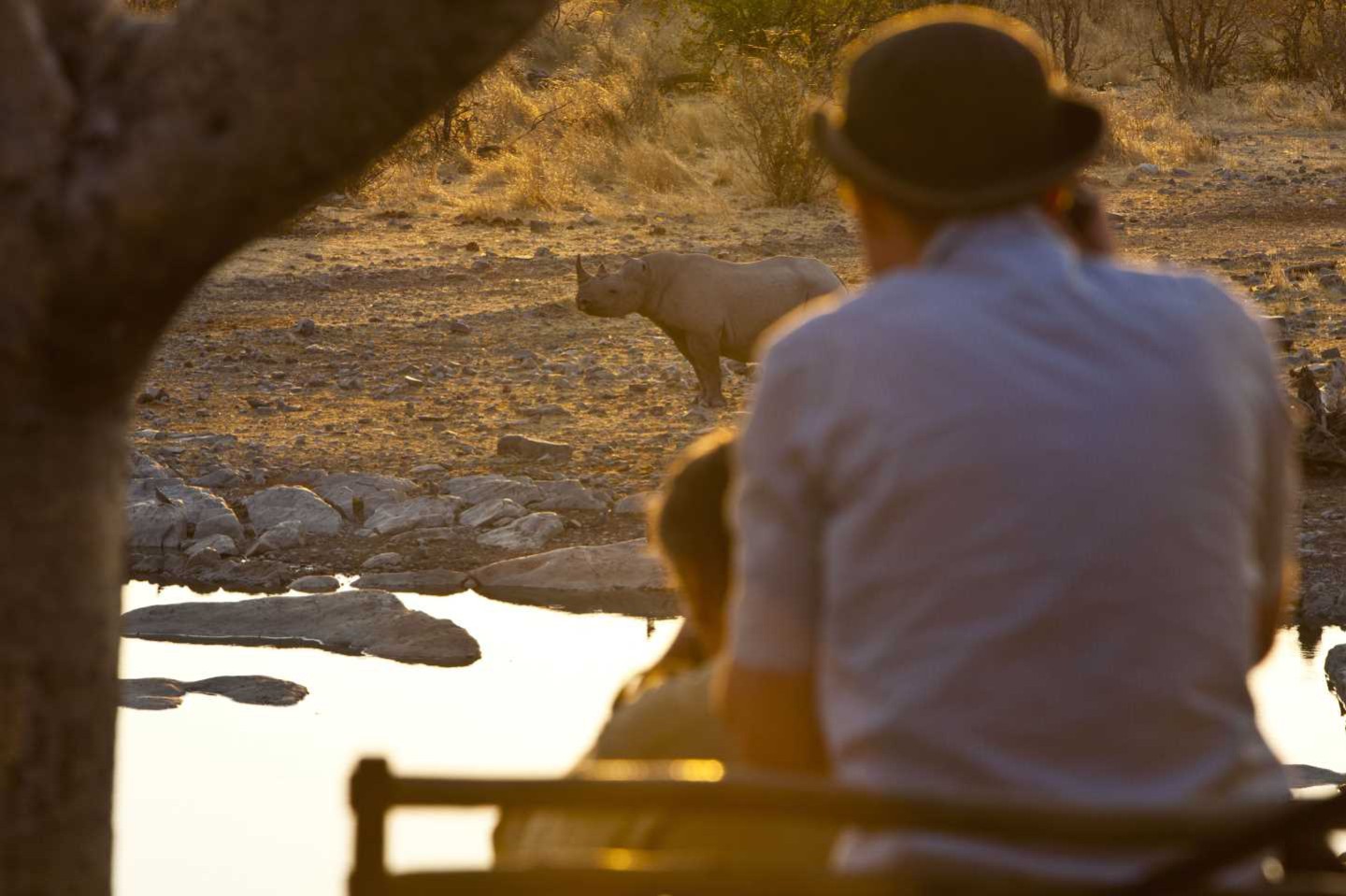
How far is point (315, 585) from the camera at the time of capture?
780 cm

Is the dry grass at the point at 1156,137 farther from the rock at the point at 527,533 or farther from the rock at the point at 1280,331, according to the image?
the rock at the point at 527,533

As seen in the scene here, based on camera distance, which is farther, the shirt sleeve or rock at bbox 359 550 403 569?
rock at bbox 359 550 403 569

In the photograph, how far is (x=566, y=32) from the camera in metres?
32.2

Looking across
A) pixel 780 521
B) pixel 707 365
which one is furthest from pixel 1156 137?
pixel 780 521

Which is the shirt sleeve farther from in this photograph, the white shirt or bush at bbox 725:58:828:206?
bush at bbox 725:58:828:206

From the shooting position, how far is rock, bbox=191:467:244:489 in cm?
898

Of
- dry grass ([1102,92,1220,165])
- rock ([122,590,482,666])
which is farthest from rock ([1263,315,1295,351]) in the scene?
dry grass ([1102,92,1220,165])

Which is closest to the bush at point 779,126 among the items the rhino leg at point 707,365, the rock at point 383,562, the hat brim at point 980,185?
the rhino leg at point 707,365

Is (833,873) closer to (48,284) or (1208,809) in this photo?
(1208,809)

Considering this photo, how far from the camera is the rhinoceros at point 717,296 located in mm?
11445

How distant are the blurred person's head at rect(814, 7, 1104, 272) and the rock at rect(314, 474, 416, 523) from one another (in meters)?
6.79

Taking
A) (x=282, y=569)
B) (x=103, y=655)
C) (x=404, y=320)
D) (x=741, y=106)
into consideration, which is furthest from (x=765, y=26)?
(x=103, y=655)

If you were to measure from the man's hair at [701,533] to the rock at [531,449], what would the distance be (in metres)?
6.91

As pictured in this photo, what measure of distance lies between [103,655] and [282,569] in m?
5.49
